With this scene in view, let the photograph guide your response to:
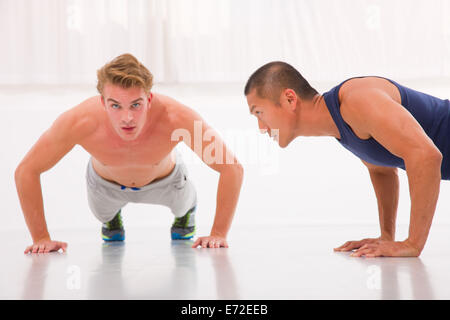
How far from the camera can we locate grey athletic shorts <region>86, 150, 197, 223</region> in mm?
2354

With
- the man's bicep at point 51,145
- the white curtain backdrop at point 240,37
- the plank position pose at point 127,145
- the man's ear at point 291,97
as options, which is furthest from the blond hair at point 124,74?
the white curtain backdrop at point 240,37

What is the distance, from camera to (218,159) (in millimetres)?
2072

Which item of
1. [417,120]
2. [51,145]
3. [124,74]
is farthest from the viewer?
[51,145]

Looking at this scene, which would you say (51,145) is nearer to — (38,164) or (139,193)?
(38,164)

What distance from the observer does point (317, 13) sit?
3.95 meters

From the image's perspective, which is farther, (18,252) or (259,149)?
(259,149)

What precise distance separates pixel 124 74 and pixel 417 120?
3.16 ft

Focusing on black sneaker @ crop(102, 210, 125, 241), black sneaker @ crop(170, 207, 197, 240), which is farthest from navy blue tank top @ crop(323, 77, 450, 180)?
black sneaker @ crop(102, 210, 125, 241)

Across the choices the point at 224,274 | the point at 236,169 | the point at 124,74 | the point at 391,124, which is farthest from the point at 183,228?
the point at 391,124

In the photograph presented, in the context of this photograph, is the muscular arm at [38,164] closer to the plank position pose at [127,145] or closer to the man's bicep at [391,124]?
the plank position pose at [127,145]

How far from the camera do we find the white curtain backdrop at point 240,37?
395cm

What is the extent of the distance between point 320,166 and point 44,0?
236cm
